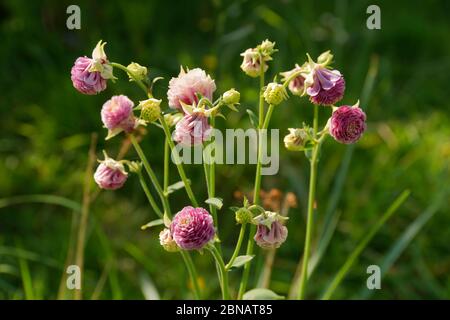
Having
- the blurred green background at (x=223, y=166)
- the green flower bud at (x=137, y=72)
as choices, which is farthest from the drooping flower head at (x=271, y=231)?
the blurred green background at (x=223, y=166)

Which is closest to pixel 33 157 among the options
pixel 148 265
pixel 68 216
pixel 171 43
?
pixel 68 216

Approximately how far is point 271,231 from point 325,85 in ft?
0.62

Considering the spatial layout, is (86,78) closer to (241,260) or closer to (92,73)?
(92,73)

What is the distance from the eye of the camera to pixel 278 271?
65.1 inches

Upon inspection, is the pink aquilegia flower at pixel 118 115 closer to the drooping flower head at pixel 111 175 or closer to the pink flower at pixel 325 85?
the drooping flower head at pixel 111 175

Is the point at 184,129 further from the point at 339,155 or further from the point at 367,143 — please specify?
the point at 367,143

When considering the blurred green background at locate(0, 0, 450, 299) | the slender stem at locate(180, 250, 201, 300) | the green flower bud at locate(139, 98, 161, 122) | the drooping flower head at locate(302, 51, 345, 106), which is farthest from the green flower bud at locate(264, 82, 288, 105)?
the blurred green background at locate(0, 0, 450, 299)

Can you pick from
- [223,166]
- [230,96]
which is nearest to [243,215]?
[230,96]

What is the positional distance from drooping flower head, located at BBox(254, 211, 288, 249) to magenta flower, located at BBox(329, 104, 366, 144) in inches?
4.9

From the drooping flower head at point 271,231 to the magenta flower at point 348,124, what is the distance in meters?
0.13

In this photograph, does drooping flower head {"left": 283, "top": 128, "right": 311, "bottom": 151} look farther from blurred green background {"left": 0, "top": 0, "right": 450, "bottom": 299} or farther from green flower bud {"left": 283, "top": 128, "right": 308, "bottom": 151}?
blurred green background {"left": 0, "top": 0, "right": 450, "bottom": 299}

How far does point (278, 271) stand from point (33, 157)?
2.47 ft

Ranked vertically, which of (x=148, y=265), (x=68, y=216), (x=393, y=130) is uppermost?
(x=393, y=130)

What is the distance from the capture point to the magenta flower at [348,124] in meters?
0.84
